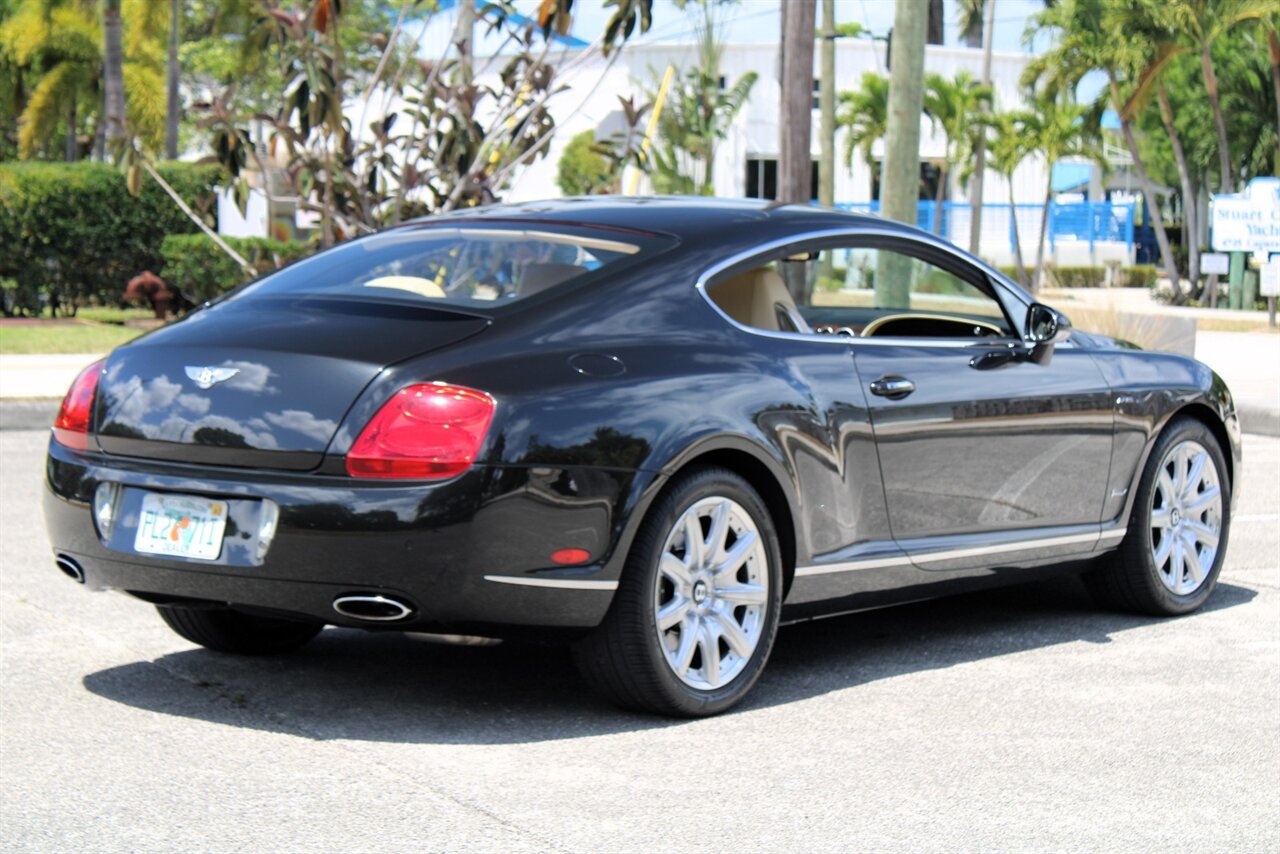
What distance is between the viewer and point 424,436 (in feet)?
16.0

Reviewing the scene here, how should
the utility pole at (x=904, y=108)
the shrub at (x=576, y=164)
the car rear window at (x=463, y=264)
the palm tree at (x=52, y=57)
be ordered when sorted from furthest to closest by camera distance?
the shrub at (x=576, y=164) < the palm tree at (x=52, y=57) < the utility pole at (x=904, y=108) < the car rear window at (x=463, y=264)

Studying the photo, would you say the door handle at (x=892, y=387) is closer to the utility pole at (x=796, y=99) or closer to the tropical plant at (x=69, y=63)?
the utility pole at (x=796, y=99)

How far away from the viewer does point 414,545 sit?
483cm

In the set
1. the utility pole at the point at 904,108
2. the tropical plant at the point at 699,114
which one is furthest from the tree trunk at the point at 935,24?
the utility pole at the point at 904,108

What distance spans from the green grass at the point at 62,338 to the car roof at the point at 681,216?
487 inches

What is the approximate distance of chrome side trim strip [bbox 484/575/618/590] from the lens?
493cm

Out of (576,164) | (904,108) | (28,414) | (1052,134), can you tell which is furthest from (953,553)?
(576,164)

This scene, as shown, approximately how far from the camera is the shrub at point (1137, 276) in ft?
156

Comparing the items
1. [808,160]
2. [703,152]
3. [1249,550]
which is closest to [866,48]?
[703,152]

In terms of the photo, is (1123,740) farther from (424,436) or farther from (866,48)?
(866,48)

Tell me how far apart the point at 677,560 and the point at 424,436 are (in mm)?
818

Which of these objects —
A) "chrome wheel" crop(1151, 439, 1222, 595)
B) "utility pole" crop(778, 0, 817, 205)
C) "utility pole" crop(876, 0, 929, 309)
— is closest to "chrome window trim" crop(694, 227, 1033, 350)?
"chrome wheel" crop(1151, 439, 1222, 595)

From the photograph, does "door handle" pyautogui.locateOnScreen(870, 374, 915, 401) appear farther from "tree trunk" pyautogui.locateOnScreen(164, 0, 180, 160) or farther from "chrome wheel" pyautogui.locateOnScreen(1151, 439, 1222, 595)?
"tree trunk" pyautogui.locateOnScreen(164, 0, 180, 160)

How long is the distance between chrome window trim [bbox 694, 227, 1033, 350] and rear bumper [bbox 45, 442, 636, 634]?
812mm
